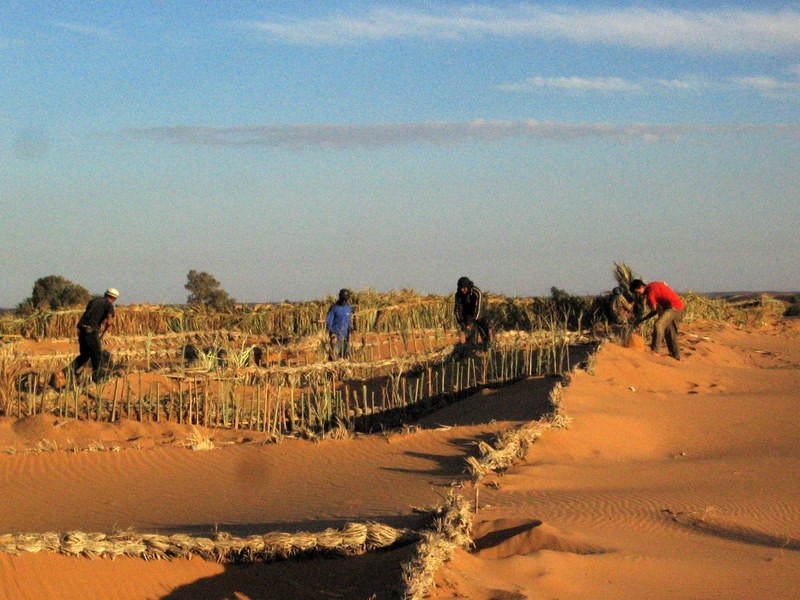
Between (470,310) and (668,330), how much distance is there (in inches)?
121

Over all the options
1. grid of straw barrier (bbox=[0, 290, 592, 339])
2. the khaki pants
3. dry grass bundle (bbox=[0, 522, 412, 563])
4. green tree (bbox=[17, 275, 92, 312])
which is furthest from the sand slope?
green tree (bbox=[17, 275, 92, 312])

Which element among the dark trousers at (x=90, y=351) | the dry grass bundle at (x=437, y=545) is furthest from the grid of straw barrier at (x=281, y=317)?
the dry grass bundle at (x=437, y=545)

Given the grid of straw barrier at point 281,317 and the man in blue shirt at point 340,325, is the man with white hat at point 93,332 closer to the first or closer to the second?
the man in blue shirt at point 340,325

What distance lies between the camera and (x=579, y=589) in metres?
4.95

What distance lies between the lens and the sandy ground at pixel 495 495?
521cm

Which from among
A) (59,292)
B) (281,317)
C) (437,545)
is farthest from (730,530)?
(59,292)

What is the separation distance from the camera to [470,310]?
48.5ft

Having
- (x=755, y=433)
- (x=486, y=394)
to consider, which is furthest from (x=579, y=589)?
(x=486, y=394)

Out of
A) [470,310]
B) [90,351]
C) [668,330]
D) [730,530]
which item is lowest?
[730,530]

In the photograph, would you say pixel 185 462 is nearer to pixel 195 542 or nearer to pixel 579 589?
pixel 195 542

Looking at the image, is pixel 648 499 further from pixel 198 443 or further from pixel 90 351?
pixel 90 351

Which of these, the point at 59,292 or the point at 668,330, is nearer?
the point at 668,330

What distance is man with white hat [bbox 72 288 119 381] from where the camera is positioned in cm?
1269

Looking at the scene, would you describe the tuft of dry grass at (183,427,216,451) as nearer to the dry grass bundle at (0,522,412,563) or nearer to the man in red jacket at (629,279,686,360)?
the dry grass bundle at (0,522,412,563)
